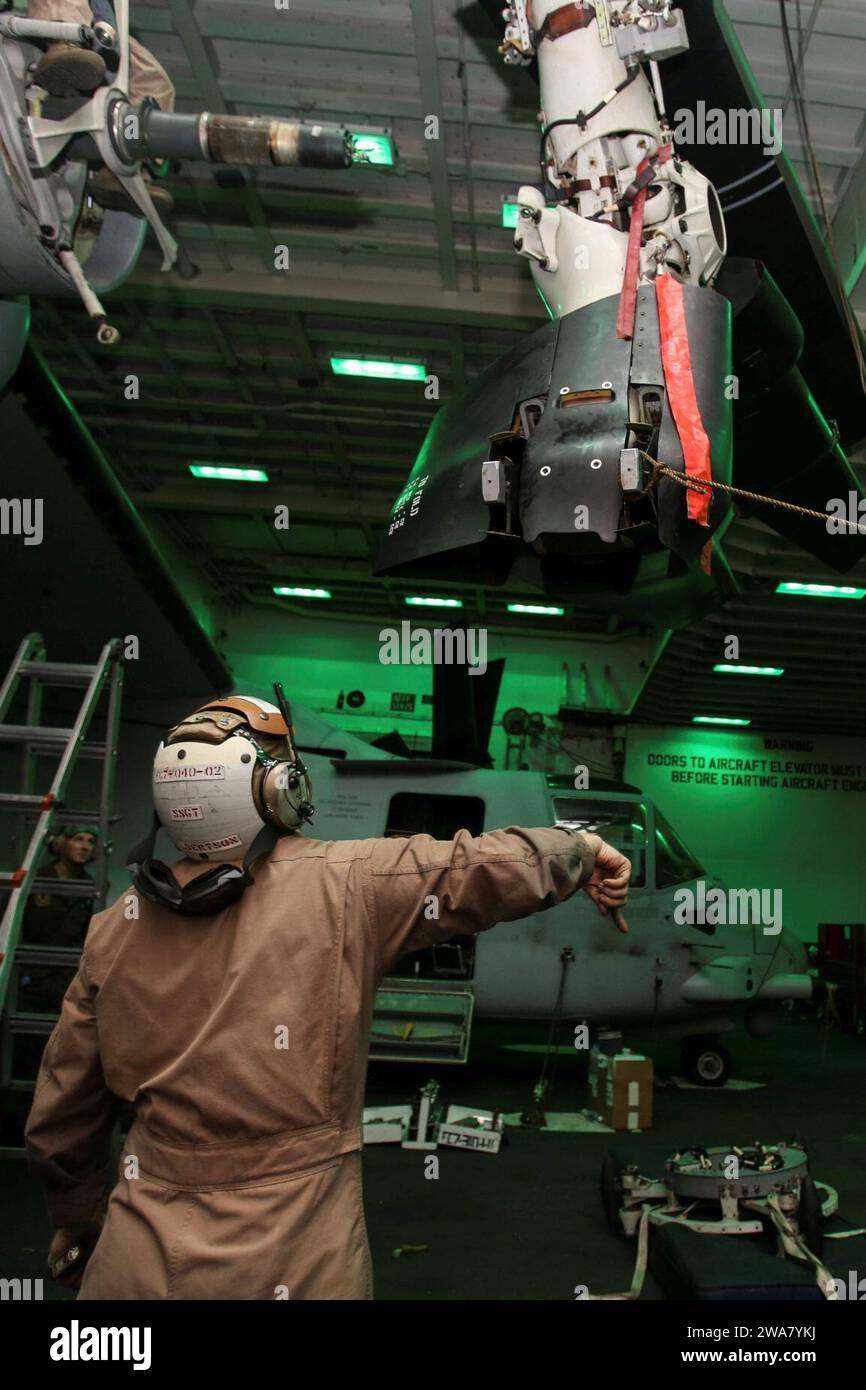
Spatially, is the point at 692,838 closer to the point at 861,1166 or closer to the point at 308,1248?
the point at 861,1166

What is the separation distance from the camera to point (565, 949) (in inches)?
321

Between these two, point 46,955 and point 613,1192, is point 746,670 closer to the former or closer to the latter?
point 613,1192

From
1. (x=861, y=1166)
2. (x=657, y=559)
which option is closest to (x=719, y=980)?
(x=861, y=1166)

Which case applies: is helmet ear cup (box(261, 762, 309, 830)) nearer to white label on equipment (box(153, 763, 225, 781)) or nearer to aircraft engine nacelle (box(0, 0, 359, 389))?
white label on equipment (box(153, 763, 225, 781))

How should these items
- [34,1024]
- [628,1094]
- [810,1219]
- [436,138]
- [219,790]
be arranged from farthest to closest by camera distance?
[628,1094] < [436,138] < [34,1024] < [810,1219] < [219,790]

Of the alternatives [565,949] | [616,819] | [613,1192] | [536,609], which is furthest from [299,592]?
[613,1192]

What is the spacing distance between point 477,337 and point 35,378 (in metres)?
5.99

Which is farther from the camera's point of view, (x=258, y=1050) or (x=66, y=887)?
(x=66, y=887)

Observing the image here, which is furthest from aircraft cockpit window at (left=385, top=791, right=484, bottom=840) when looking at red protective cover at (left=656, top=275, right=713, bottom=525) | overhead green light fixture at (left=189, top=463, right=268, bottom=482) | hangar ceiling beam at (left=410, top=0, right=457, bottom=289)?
red protective cover at (left=656, top=275, right=713, bottom=525)

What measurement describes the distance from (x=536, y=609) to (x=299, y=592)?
4583 millimetres

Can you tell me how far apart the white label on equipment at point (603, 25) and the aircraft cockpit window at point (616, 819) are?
625 cm

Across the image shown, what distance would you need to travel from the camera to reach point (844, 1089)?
895 centimetres

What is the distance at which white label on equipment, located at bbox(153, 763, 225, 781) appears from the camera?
2.14 metres

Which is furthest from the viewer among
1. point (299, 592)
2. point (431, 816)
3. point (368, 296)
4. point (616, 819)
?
point (299, 592)
